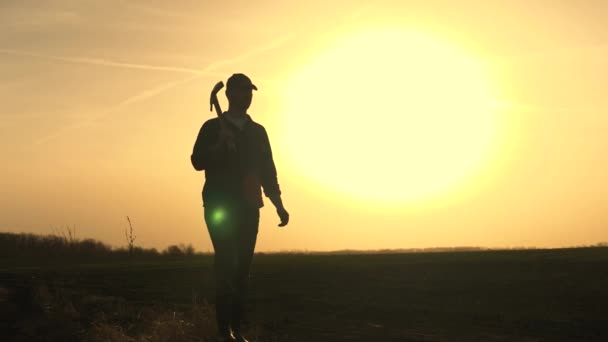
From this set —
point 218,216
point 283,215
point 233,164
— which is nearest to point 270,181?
point 283,215

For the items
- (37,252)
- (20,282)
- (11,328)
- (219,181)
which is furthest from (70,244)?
(219,181)

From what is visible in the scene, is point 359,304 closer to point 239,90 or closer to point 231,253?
point 231,253

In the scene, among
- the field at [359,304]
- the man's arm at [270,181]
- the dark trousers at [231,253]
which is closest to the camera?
the dark trousers at [231,253]

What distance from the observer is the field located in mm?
8883

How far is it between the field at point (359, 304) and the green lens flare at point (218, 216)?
1223 mm

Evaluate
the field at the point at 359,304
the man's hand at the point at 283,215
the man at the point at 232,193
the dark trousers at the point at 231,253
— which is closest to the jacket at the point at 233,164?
the man at the point at 232,193

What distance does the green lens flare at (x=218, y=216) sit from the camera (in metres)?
7.82

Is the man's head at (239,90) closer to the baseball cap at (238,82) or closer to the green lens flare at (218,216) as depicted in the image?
the baseball cap at (238,82)

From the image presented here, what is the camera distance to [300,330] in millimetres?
9219

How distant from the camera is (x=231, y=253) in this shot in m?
7.83

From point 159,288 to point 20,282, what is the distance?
2.80 m

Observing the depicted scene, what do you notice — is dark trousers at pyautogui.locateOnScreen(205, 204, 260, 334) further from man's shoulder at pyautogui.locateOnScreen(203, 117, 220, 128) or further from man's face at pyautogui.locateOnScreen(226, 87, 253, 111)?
man's face at pyautogui.locateOnScreen(226, 87, 253, 111)

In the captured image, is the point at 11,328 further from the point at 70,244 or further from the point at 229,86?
the point at 70,244

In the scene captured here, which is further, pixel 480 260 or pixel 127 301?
pixel 480 260
